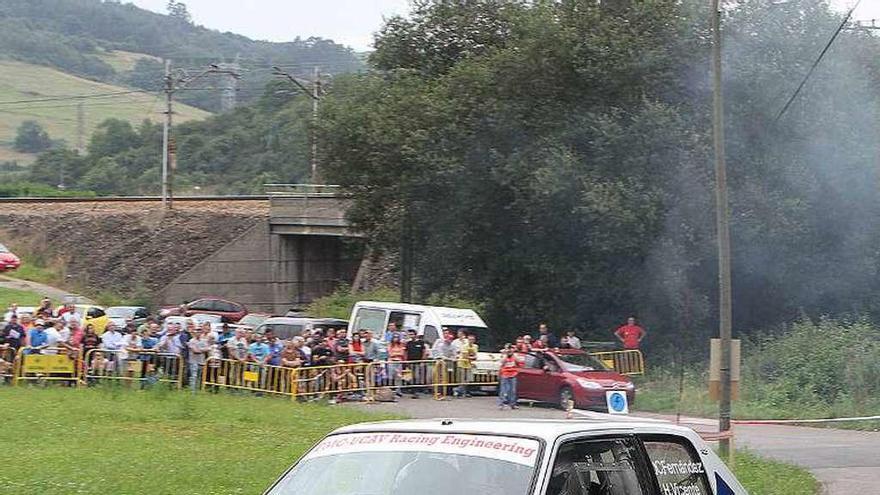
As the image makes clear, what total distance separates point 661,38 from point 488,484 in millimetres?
32385

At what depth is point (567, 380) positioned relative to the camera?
2752cm

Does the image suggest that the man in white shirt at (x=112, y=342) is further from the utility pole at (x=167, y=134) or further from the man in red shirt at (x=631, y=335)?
the utility pole at (x=167, y=134)

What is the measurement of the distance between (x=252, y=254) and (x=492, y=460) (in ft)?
181

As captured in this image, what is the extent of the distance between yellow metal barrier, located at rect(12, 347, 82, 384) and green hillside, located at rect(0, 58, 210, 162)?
10979cm

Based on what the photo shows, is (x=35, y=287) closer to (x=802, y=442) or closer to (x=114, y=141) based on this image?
(x=802, y=442)

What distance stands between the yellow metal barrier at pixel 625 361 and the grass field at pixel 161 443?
10.2 meters

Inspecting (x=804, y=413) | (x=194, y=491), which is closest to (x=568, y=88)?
(x=804, y=413)

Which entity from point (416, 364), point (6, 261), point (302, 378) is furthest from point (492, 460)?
point (6, 261)

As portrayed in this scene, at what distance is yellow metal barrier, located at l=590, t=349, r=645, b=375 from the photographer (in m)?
33.1

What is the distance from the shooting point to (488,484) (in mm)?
5496

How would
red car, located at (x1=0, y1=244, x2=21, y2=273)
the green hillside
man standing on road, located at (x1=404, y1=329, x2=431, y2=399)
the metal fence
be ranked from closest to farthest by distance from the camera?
the metal fence < man standing on road, located at (x1=404, y1=329, x2=431, y2=399) < red car, located at (x1=0, y1=244, x2=21, y2=273) < the green hillside

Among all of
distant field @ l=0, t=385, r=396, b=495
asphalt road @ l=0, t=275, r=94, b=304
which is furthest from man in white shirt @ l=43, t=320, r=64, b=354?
asphalt road @ l=0, t=275, r=94, b=304

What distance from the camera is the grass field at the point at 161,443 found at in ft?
43.7

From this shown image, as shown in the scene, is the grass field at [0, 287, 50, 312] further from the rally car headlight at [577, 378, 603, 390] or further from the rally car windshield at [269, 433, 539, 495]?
the rally car windshield at [269, 433, 539, 495]
